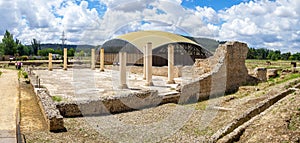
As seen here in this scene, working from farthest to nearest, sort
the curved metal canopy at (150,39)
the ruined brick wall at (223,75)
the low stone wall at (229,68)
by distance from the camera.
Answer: the curved metal canopy at (150,39), the low stone wall at (229,68), the ruined brick wall at (223,75)

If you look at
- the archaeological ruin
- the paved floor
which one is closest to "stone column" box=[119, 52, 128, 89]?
the archaeological ruin

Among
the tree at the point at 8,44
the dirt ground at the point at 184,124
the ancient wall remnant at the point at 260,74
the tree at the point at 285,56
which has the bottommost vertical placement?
the dirt ground at the point at 184,124

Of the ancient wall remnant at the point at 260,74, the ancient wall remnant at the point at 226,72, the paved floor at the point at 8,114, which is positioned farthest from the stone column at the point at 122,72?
the ancient wall remnant at the point at 260,74

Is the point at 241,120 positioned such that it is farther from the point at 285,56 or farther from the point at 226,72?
the point at 285,56

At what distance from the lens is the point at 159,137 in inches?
373

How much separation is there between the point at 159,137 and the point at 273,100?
5.12 m

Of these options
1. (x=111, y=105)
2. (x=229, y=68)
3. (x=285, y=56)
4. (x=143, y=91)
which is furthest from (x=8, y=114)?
(x=285, y=56)

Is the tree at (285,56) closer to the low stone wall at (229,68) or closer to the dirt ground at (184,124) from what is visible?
the low stone wall at (229,68)

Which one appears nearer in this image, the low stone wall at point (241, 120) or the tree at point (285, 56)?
the low stone wall at point (241, 120)

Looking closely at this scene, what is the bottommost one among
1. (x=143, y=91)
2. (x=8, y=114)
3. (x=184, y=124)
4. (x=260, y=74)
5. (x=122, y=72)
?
(x=184, y=124)

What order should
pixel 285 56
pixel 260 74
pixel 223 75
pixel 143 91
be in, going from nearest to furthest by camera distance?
pixel 143 91 → pixel 223 75 → pixel 260 74 → pixel 285 56

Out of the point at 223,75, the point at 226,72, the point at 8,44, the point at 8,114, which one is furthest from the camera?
the point at 8,44

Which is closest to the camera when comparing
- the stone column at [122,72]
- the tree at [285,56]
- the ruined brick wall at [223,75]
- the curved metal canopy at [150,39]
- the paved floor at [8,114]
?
the paved floor at [8,114]

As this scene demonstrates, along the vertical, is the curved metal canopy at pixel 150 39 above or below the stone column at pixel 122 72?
above
